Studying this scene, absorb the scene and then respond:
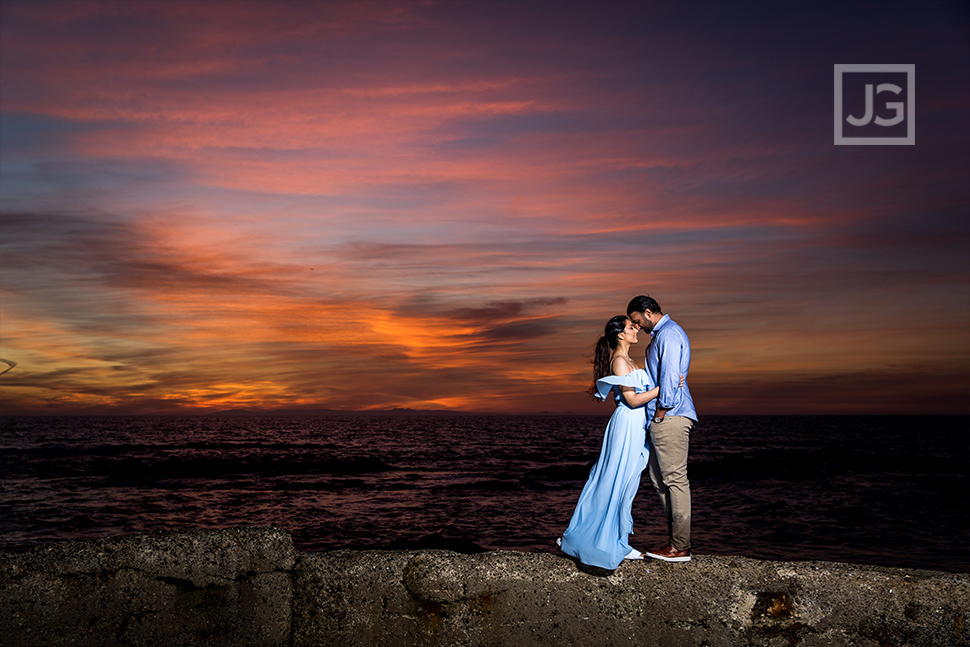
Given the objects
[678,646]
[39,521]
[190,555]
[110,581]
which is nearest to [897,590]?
[678,646]

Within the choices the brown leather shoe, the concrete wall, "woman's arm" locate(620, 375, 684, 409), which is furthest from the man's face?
the concrete wall

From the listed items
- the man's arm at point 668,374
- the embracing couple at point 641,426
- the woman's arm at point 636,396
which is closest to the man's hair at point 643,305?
the embracing couple at point 641,426

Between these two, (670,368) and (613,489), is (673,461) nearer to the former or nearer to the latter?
(613,489)

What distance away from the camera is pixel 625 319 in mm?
3805

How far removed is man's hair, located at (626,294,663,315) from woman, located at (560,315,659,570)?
103 millimetres

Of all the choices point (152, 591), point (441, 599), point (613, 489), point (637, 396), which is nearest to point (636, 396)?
point (637, 396)

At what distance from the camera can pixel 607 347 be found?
3.79 m

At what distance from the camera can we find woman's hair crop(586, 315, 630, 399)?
12.3ft

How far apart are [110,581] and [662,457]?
280cm

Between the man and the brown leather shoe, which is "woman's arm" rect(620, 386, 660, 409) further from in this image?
the brown leather shoe

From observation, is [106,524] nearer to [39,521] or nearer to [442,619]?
[39,521]

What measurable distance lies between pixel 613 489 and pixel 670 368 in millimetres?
755

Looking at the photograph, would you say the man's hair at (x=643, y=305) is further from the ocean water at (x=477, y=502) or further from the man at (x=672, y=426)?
the ocean water at (x=477, y=502)

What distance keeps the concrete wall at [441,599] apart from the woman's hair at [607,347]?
45.4 inches
